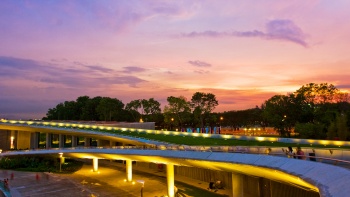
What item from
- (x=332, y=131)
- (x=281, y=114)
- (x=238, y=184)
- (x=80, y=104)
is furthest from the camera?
(x=80, y=104)

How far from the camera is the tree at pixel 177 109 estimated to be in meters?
94.1

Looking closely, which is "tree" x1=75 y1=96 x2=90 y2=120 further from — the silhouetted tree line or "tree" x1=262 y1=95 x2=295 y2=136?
"tree" x1=262 y1=95 x2=295 y2=136

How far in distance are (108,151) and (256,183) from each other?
760 inches

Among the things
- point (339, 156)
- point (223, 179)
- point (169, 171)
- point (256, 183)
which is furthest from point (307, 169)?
point (223, 179)

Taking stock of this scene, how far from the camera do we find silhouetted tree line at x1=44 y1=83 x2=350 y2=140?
199 feet

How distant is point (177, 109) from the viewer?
94.6 meters

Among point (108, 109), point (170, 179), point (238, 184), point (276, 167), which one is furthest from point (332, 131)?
point (108, 109)

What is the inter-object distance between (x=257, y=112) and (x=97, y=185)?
84610 millimetres

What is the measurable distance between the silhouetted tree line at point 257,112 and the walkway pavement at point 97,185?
101 ft

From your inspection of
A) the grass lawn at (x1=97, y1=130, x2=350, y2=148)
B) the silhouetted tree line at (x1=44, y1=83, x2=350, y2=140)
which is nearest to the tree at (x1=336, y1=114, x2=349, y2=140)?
the silhouetted tree line at (x1=44, y1=83, x2=350, y2=140)

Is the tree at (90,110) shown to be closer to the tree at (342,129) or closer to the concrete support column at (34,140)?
the concrete support column at (34,140)

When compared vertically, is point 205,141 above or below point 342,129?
below

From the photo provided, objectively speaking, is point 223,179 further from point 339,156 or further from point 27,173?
point 27,173

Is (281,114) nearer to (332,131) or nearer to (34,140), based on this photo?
(332,131)
